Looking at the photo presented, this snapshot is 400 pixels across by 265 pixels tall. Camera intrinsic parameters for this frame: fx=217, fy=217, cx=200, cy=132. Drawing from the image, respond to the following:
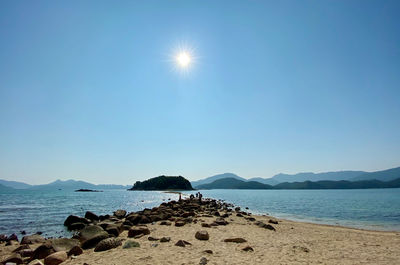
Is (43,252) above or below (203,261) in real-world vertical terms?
below

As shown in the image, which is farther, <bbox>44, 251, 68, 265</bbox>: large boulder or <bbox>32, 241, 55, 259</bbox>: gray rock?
<bbox>32, 241, 55, 259</bbox>: gray rock

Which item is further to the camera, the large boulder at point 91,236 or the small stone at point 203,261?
the large boulder at point 91,236

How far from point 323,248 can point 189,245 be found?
309 inches

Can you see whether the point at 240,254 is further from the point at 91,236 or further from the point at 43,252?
the point at 43,252

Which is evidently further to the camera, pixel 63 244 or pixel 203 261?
pixel 63 244

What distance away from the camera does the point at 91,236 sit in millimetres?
13898

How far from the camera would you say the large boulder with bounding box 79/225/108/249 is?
12611 mm

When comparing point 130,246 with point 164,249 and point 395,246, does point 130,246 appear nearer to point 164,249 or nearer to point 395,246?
point 164,249

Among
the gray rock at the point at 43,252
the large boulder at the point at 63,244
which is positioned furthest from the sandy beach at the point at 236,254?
the gray rock at the point at 43,252

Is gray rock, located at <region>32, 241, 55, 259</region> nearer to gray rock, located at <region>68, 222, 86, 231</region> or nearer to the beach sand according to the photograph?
the beach sand

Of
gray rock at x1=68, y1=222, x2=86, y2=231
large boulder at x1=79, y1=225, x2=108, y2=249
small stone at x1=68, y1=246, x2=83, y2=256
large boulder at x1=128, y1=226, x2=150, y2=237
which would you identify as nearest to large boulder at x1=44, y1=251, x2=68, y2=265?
small stone at x1=68, y1=246, x2=83, y2=256

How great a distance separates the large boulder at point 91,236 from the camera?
41.4ft

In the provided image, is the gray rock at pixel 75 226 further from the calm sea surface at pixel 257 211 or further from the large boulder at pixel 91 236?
the large boulder at pixel 91 236

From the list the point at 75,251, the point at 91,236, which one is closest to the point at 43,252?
the point at 75,251
